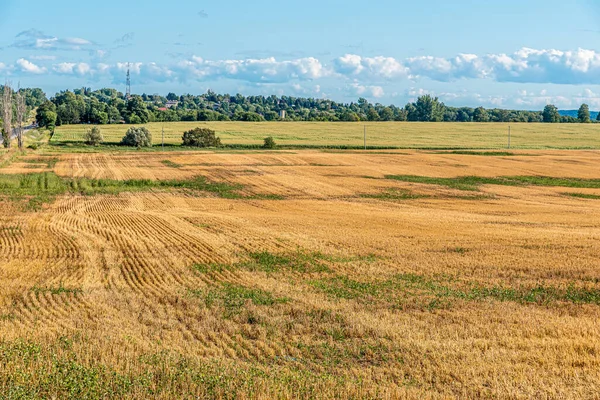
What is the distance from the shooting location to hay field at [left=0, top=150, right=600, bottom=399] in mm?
11797

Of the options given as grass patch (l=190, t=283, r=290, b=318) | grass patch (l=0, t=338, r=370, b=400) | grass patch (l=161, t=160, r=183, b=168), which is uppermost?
grass patch (l=0, t=338, r=370, b=400)

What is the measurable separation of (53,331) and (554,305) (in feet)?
42.3

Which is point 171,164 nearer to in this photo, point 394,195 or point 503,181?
point 394,195

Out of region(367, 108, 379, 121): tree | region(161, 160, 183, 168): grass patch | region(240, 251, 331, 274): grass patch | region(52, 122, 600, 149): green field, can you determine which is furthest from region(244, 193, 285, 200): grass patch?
region(367, 108, 379, 121): tree

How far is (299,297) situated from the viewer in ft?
62.7

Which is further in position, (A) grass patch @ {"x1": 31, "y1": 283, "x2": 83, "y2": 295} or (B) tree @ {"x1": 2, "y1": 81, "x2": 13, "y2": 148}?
(B) tree @ {"x1": 2, "y1": 81, "x2": 13, "y2": 148}

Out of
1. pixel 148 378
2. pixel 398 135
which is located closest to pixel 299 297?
pixel 148 378

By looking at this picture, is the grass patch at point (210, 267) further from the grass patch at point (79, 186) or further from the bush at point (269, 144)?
the bush at point (269, 144)

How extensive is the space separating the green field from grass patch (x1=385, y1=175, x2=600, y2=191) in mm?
42083

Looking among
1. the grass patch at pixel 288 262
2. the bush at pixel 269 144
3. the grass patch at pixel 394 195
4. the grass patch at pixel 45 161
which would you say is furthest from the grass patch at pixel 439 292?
the bush at pixel 269 144

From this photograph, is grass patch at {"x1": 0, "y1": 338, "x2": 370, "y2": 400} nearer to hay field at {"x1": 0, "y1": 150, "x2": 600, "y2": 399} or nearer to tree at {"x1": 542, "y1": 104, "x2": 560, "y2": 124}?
hay field at {"x1": 0, "y1": 150, "x2": 600, "y2": 399}

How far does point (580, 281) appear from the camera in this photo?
21.2 m

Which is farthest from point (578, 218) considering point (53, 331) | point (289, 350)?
point (53, 331)

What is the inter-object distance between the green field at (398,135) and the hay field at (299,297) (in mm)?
60940
